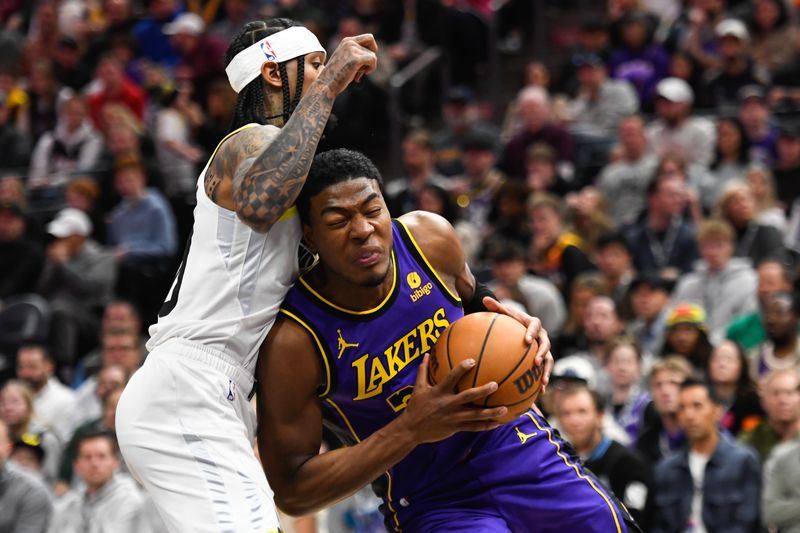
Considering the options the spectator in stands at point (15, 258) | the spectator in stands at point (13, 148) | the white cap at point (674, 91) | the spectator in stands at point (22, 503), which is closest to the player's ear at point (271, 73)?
the spectator in stands at point (22, 503)

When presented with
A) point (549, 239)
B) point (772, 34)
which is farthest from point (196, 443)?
point (772, 34)

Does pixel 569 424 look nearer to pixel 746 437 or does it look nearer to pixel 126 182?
pixel 746 437

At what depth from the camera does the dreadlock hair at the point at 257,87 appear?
543cm

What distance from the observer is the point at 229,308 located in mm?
5266

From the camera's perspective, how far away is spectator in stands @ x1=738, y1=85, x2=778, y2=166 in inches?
476

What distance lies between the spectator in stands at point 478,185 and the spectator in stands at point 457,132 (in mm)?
590

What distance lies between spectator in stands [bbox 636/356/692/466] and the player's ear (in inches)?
162

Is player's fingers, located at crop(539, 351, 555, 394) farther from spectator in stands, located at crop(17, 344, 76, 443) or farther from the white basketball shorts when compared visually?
spectator in stands, located at crop(17, 344, 76, 443)

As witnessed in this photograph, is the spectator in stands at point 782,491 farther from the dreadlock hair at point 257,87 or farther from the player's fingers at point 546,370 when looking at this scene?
the dreadlock hair at point 257,87

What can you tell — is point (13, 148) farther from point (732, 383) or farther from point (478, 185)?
point (732, 383)

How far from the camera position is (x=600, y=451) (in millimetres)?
8406

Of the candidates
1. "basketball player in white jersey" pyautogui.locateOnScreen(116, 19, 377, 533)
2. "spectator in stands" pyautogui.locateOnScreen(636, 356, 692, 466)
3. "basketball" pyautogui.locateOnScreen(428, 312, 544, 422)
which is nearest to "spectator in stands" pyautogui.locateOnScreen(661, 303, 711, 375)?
"spectator in stands" pyautogui.locateOnScreen(636, 356, 692, 466)

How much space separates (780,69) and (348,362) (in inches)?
344

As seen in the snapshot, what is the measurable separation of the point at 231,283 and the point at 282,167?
0.50m
